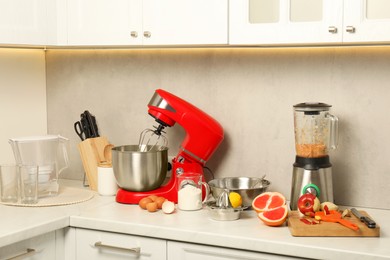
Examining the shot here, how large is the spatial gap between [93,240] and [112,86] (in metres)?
0.92

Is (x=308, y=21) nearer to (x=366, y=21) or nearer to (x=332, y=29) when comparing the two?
(x=332, y=29)

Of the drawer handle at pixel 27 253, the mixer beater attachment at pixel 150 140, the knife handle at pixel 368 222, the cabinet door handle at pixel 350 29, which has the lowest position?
the drawer handle at pixel 27 253

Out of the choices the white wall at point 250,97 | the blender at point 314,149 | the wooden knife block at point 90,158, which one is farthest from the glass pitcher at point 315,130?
the wooden knife block at point 90,158

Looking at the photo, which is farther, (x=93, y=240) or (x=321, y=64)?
(x=321, y=64)

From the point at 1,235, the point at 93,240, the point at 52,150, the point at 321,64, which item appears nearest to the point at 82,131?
the point at 52,150

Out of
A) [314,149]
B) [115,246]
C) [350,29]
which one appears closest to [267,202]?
[314,149]

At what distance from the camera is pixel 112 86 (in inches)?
123

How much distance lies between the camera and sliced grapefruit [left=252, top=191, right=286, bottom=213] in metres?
2.40

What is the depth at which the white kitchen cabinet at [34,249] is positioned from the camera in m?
2.26

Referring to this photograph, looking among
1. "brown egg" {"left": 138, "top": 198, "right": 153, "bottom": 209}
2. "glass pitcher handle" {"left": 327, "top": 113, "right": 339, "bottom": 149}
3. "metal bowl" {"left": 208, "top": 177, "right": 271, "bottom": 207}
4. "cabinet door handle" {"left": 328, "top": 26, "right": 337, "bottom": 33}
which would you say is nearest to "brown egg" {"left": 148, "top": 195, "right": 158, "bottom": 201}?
"brown egg" {"left": 138, "top": 198, "right": 153, "bottom": 209}

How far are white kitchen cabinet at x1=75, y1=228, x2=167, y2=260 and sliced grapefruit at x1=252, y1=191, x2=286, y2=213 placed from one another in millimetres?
383

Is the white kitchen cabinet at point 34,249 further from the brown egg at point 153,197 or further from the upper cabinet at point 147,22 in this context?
the upper cabinet at point 147,22

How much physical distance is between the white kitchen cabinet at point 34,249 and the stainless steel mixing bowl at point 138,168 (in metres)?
0.38

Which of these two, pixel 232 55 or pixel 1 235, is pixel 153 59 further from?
pixel 1 235
